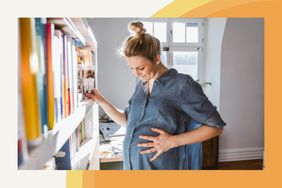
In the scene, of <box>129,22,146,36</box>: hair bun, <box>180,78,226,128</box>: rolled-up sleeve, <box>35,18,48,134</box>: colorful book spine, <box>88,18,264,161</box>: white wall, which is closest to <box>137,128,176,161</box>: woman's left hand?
<box>180,78,226,128</box>: rolled-up sleeve

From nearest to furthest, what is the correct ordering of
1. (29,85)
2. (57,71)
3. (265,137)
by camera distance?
(29,85), (57,71), (265,137)

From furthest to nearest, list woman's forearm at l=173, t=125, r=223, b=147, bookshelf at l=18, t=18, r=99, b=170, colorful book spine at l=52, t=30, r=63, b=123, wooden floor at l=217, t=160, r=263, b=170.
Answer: wooden floor at l=217, t=160, r=263, b=170 < woman's forearm at l=173, t=125, r=223, b=147 < colorful book spine at l=52, t=30, r=63, b=123 < bookshelf at l=18, t=18, r=99, b=170

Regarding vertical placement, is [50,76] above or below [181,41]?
below

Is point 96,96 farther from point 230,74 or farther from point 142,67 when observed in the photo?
point 230,74

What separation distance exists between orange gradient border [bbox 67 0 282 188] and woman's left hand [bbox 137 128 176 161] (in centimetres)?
10

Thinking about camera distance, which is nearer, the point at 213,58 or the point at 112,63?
the point at 112,63

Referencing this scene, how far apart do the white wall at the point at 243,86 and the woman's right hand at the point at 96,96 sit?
0.57 m

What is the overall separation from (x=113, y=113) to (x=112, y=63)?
0.26 metres

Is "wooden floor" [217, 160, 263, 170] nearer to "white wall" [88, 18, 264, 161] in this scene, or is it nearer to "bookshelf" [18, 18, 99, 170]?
"white wall" [88, 18, 264, 161]

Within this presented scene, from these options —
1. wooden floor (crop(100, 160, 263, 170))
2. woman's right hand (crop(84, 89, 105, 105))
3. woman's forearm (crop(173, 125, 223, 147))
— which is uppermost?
woman's right hand (crop(84, 89, 105, 105))

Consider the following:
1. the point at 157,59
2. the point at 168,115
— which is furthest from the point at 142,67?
the point at 168,115

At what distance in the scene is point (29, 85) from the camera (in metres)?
0.65

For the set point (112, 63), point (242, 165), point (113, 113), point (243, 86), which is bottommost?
point (242, 165)

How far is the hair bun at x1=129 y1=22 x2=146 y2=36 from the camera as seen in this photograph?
1.00m
